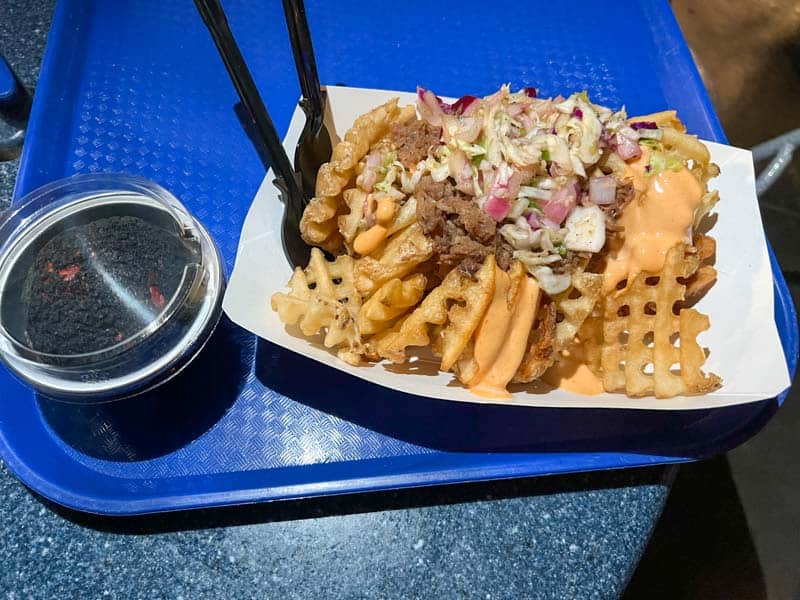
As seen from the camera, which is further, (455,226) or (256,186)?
(256,186)

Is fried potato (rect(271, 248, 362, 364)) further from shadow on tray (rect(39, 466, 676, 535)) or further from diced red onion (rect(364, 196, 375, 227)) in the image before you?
shadow on tray (rect(39, 466, 676, 535))

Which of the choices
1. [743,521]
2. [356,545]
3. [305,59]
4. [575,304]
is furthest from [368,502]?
[743,521]

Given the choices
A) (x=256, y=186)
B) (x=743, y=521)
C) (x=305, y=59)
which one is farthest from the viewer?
Result: (x=743, y=521)

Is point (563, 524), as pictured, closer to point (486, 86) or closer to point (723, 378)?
point (723, 378)

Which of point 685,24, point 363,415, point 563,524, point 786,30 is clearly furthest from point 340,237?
point 786,30

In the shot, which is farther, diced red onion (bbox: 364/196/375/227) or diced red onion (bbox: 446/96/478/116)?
diced red onion (bbox: 446/96/478/116)

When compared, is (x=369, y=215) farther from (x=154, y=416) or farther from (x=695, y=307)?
(x=695, y=307)

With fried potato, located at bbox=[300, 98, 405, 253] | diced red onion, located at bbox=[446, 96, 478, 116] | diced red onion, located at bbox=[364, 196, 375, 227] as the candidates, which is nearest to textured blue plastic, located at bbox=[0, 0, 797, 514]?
fried potato, located at bbox=[300, 98, 405, 253]
